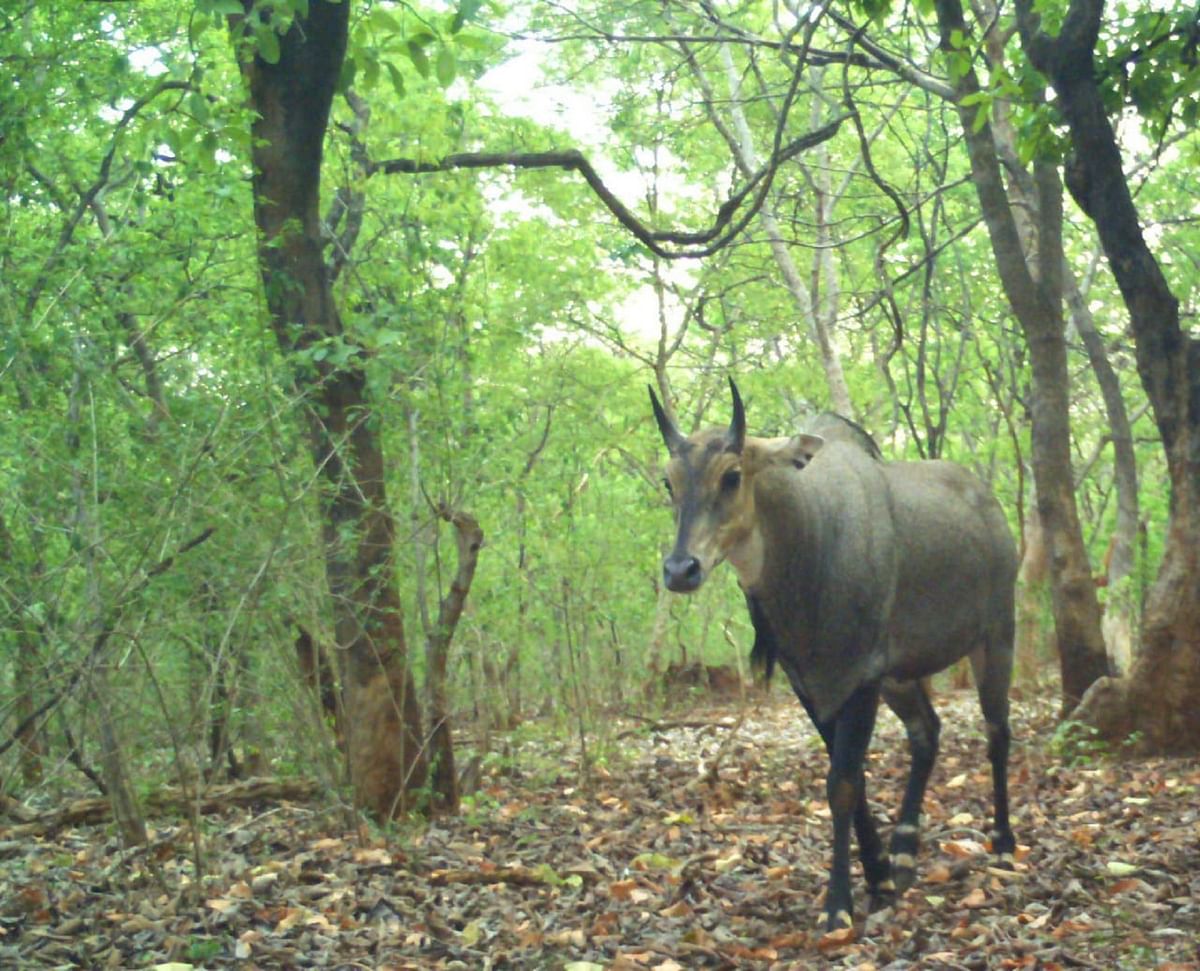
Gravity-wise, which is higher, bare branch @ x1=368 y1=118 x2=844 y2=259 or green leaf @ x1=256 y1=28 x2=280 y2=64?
bare branch @ x1=368 y1=118 x2=844 y2=259

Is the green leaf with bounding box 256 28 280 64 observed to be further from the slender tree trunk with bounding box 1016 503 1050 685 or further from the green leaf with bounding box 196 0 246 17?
the slender tree trunk with bounding box 1016 503 1050 685

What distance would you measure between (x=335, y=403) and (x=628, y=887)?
297cm

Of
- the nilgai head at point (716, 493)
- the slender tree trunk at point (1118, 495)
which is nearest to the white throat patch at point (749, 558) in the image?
the nilgai head at point (716, 493)

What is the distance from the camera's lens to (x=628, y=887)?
22.5 ft

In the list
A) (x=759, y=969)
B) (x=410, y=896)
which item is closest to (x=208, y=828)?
(x=410, y=896)

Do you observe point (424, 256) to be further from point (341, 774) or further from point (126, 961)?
point (126, 961)

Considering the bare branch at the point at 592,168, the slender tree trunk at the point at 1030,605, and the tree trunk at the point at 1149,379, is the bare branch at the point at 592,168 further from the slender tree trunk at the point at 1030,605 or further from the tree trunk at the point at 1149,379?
the slender tree trunk at the point at 1030,605

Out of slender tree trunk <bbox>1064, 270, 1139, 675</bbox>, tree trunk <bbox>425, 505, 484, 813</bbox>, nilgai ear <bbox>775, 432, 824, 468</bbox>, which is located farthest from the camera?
slender tree trunk <bbox>1064, 270, 1139, 675</bbox>

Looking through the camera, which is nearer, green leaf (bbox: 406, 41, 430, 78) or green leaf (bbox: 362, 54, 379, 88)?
green leaf (bbox: 406, 41, 430, 78)

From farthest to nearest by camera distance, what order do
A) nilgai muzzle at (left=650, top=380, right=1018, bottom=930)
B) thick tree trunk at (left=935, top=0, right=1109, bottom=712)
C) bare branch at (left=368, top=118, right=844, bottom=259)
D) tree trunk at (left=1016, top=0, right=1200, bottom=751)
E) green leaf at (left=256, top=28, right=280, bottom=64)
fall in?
1. thick tree trunk at (left=935, top=0, right=1109, bottom=712)
2. bare branch at (left=368, top=118, right=844, bottom=259)
3. tree trunk at (left=1016, top=0, right=1200, bottom=751)
4. nilgai muzzle at (left=650, top=380, right=1018, bottom=930)
5. green leaf at (left=256, top=28, right=280, bottom=64)

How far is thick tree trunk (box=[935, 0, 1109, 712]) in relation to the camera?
1070cm

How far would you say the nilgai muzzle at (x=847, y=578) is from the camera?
20.4 ft

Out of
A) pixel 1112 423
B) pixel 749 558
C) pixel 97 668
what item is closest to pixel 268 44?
pixel 97 668

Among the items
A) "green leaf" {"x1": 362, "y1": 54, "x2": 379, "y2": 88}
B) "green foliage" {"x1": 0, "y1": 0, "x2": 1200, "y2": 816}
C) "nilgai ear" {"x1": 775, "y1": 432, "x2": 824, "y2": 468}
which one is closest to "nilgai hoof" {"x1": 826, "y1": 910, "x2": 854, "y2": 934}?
"nilgai ear" {"x1": 775, "y1": 432, "x2": 824, "y2": 468}
